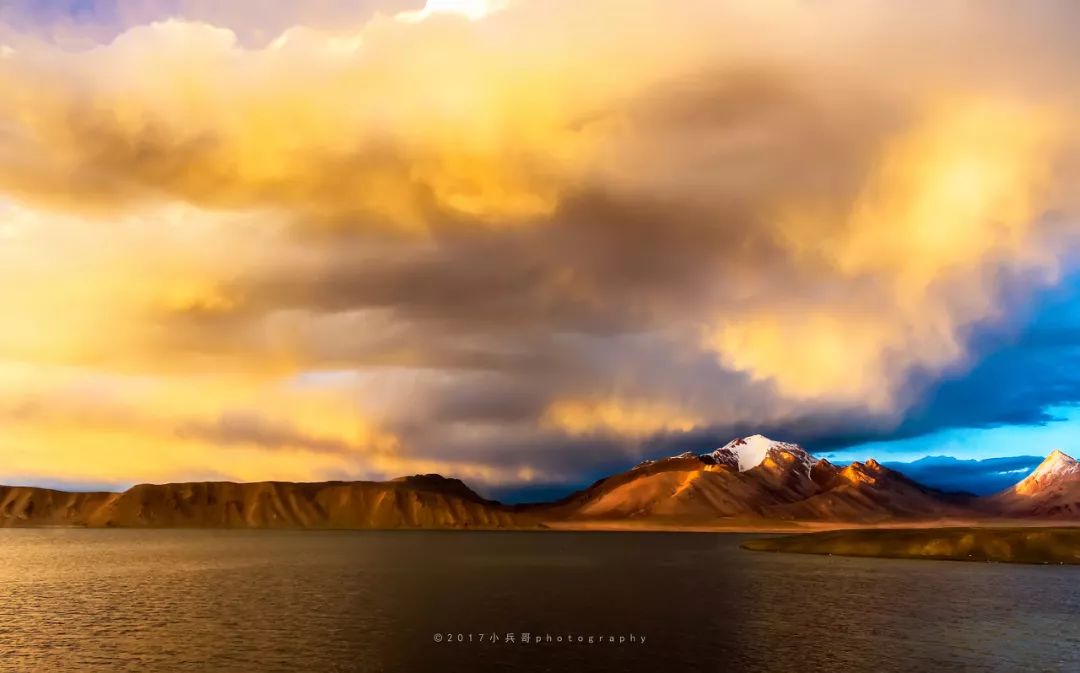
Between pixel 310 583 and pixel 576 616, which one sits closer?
pixel 576 616

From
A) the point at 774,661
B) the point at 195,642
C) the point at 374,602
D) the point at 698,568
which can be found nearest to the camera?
the point at 774,661

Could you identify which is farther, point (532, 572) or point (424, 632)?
point (532, 572)

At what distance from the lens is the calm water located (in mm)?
68250

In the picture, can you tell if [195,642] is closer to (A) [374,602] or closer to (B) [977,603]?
(A) [374,602]

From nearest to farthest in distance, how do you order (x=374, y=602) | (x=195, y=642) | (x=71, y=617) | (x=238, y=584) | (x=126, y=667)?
(x=126, y=667) → (x=195, y=642) → (x=71, y=617) → (x=374, y=602) → (x=238, y=584)

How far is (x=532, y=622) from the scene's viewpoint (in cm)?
9075

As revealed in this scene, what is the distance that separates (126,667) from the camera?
212 feet

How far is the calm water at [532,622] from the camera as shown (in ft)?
224

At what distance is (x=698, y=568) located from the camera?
198 meters

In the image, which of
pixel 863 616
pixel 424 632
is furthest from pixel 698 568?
pixel 424 632

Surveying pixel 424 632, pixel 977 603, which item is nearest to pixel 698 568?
pixel 977 603

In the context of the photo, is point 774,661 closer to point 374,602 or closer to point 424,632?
point 424,632

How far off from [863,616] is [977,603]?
28064mm

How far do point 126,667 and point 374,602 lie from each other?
49164 mm
